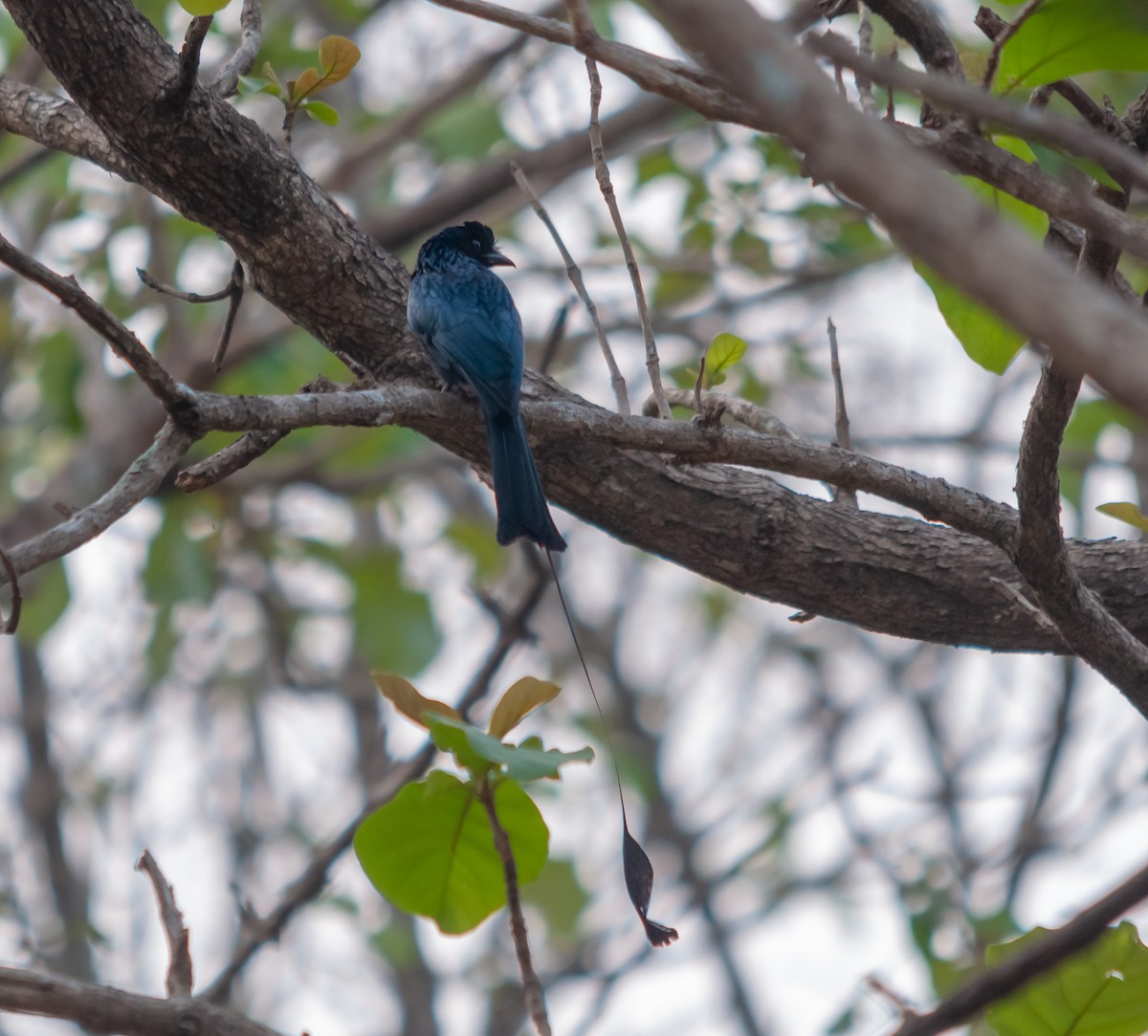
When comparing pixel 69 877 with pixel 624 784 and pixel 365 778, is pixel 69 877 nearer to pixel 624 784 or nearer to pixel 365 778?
pixel 365 778

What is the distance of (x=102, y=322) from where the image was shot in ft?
6.07

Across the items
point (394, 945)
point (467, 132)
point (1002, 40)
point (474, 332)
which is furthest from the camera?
point (394, 945)

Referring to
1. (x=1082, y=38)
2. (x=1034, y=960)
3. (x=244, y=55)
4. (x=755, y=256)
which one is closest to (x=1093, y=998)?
(x=1034, y=960)

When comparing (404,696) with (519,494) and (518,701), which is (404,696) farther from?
(519,494)

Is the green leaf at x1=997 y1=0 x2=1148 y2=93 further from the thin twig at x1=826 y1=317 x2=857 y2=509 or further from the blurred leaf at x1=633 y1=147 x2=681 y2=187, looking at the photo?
the blurred leaf at x1=633 y1=147 x2=681 y2=187

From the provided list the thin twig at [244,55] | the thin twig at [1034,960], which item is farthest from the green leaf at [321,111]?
the thin twig at [1034,960]

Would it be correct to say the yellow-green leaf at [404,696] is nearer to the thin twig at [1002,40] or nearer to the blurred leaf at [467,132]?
the thin twig at [1002,40]

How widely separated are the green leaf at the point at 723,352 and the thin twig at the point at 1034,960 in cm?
181

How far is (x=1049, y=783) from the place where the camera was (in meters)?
6.59

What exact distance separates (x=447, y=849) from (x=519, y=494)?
0.83 meters

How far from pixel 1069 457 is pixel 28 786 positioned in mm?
7087

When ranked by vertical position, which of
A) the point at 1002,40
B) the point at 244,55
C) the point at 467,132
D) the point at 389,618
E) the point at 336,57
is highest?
the point at 467,132

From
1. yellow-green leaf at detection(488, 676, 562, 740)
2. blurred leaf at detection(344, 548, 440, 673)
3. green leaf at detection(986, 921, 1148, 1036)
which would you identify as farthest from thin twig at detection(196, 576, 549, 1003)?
blurred leaf at detection(344, 548, 440, 673)

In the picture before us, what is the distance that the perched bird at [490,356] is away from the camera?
2781 mm
